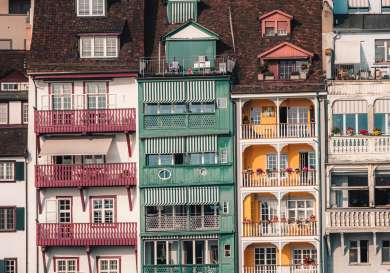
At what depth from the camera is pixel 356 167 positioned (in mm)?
101625

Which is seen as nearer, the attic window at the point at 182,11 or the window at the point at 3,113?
the window at the point at 3,113

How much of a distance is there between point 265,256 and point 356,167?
7370mm

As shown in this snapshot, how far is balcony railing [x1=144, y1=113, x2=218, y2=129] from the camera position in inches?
4021

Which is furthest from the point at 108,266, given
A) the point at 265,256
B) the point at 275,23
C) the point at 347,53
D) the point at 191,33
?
the point at 347,53

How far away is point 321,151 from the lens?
10188cm

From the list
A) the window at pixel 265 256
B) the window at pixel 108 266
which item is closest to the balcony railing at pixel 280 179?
the window at pixel 265 256

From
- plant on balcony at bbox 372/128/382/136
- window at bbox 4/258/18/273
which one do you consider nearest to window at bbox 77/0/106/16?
window at bbox 4/258/18/273

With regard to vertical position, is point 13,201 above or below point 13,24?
below

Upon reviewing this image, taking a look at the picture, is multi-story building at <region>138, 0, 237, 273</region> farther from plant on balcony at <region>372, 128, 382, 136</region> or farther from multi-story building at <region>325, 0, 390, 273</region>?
plant on balcony at <region>372, 128, 382, 136</region>

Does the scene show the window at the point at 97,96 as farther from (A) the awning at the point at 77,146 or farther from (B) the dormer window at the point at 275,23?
(B) the dormer window at the point at 275,23

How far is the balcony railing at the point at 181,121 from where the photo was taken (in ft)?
335

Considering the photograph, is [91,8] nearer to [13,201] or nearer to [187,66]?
[187,66]

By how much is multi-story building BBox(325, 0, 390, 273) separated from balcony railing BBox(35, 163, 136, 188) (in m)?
11.6

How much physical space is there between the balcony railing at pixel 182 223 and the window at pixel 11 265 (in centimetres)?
805
